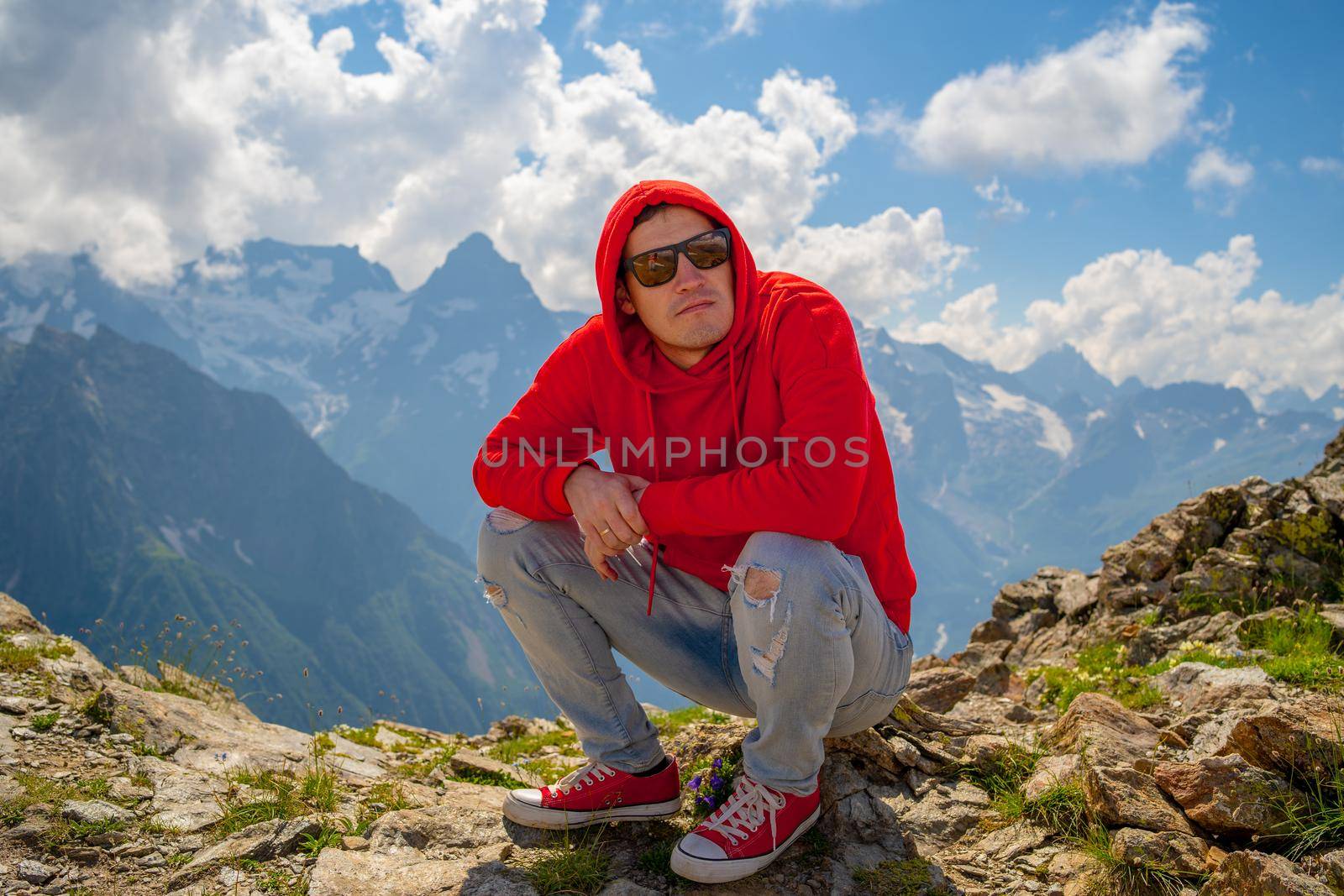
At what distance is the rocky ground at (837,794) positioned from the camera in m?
3.87

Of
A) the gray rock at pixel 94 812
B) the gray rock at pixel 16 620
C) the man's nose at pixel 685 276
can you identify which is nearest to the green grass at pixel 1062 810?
the man's nose at pixel 685 276

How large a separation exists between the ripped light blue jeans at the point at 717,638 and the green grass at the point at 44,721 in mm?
3865

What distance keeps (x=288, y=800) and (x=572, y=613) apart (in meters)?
Answer: 2.22

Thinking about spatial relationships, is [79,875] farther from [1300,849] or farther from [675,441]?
[1300,849]

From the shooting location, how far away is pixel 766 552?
11.9 ft

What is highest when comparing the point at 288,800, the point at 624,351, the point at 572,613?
the point at 624,351

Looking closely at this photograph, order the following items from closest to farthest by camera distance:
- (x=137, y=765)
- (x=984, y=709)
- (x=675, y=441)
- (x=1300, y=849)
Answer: (x=1300, y=849) < (x=675, y=441) < (x=137, y=765) < (x=984, y=709)

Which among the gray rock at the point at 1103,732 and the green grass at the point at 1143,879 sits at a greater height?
the gray rock at the point at 1103,732

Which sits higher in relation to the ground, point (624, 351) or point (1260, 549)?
point (1260, 549)

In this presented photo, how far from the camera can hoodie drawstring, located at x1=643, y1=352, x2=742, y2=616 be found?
13.8ft

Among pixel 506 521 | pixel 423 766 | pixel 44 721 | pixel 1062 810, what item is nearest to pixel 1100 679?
pixel 1062 810

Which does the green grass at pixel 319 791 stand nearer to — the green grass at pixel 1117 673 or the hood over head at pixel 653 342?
the hood over head at pixel 653 342

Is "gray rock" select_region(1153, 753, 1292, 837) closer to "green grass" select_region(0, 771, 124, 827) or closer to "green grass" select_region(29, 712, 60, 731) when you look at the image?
"green grass" select_region(0, 771, 124, 827)

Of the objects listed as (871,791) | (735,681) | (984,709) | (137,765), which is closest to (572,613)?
(735,681)
